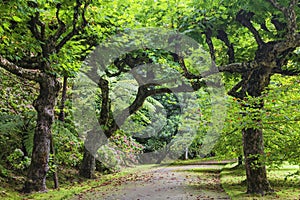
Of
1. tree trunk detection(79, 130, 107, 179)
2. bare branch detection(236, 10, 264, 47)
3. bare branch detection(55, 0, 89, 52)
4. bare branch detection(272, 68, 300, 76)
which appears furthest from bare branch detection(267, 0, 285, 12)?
tree trunk detection(79, 130, 107, 179)

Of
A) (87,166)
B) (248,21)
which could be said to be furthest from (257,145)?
(87,166)

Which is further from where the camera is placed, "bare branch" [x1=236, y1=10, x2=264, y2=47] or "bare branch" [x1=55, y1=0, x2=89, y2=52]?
"bare branch" [x1=236, y1=10, x2=264, y2=47]

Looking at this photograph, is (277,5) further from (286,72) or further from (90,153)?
(90,153)

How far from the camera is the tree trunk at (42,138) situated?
7383mm

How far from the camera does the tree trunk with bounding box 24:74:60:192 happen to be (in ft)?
24.2

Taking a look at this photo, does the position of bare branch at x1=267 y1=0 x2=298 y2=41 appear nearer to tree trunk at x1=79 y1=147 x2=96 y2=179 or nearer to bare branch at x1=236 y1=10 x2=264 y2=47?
bare branch at x1=236 y1=10 x2=264 y2=47

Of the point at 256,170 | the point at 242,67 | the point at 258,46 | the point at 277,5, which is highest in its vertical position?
the point at 277,5

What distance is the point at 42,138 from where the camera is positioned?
7516mm

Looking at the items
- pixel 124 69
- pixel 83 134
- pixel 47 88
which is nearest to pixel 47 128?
pixel 47 88

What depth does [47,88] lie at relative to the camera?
7660mm

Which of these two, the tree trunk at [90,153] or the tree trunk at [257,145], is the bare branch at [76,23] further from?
the tree trunk at [90,153]

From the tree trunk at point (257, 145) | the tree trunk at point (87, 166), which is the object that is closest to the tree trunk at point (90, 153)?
the tree trunk at point (87, 166)

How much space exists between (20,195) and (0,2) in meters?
4.37

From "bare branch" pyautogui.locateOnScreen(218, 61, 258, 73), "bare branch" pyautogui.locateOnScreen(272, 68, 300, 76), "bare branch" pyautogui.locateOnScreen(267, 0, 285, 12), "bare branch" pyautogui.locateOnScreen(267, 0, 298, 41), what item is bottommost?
"bare branch" pyautogui.locateOnScreen(272, 68, 300, 76)
